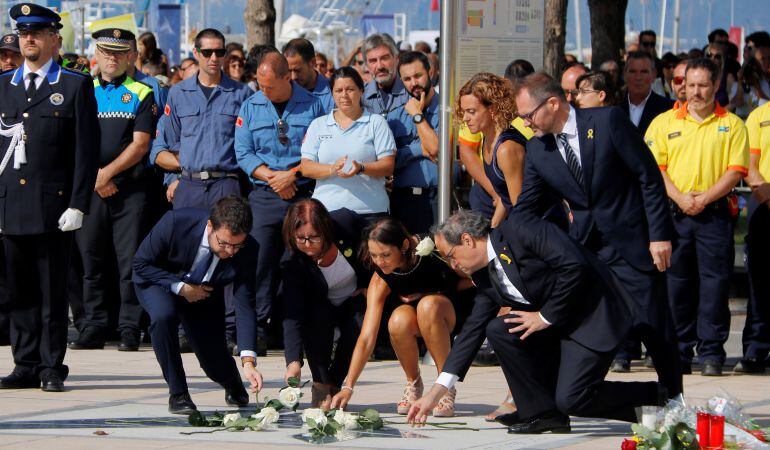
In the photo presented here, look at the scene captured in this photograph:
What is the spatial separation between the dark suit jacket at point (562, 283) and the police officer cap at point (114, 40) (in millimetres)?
4962

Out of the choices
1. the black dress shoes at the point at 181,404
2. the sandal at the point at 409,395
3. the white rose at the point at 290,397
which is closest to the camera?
the white rose at the point at 290,397

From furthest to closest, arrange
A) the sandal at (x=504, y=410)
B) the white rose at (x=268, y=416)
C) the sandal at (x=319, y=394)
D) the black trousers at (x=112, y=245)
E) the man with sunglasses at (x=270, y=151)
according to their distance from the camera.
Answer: the black trousers at (x=112, y=245) < the man with sunglasses at (x=270, y=151) < the sandal at (x=319, y=394) < the sandal at (x=504, y=410) < the white rose at (x=268, y=416)

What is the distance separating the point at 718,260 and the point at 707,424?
369 cm

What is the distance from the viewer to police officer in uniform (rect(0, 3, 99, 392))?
30.5 feet

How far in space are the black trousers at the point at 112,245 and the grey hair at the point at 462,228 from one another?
4.74 meters

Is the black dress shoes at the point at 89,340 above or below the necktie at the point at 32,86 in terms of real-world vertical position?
below

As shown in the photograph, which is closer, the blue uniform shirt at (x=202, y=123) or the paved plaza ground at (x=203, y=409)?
the paved plaza ground at (x=203, y=409)

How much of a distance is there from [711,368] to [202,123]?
4189 millimetres

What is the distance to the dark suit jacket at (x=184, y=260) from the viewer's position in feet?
27.5

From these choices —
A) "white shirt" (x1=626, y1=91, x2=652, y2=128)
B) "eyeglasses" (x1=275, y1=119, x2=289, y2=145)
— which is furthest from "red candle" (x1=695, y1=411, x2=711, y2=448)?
"eyeglasses" (x1=275, y1=119, x2=289, y2=145)

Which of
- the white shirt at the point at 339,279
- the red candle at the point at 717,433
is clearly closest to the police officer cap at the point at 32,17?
the white shirt at the point at 339,279

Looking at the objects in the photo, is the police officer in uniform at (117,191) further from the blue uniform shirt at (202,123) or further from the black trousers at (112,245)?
the blue uniform shirt at (202,123)

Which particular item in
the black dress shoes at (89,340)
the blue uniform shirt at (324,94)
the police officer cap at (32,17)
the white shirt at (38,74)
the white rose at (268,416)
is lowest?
the black dress shoes at (89,340)

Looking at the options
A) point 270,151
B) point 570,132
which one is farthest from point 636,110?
point 570,132
